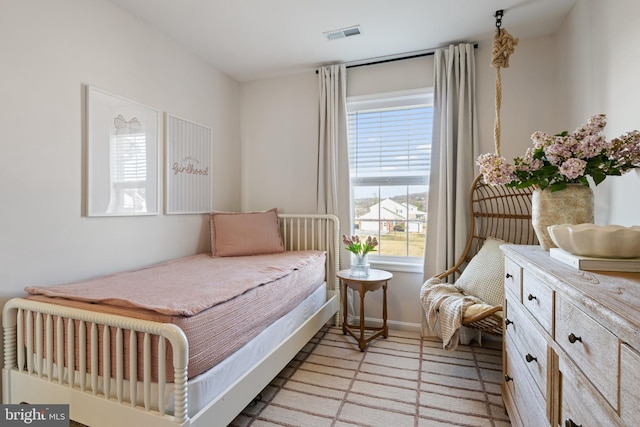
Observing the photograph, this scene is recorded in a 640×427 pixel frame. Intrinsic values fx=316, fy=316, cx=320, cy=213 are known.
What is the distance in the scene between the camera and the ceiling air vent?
2408 millimetres

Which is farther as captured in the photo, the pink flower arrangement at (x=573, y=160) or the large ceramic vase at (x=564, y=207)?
the large ceramic vase at (x=564, y=207)

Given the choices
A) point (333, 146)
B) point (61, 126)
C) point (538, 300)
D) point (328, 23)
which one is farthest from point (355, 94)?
point (538, 300)

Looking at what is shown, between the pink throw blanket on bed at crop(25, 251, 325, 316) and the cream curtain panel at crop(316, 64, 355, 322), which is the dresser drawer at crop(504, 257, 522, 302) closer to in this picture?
the pink throw blanket on bed at crop(25, 251, 325, 316)

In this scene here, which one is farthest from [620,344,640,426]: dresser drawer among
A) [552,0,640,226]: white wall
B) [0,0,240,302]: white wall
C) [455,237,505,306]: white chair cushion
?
[0,0,240,302]: white wall

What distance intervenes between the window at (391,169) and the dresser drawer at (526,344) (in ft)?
4.68

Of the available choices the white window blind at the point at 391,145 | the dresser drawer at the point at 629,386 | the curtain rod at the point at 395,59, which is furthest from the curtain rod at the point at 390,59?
the dresser drawer at the point at 629,386

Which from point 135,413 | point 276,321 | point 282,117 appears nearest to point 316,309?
point 276,321

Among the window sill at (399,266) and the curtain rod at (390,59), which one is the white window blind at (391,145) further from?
the window sill at (399,266)

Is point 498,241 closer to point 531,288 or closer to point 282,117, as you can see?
point 531,288

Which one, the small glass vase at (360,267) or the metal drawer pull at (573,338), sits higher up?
the metal drawer pull at (573,338)

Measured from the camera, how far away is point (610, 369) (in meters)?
0.65

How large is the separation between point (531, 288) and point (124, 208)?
92.7 inches

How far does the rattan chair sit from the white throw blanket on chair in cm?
25

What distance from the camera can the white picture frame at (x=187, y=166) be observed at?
2523 millimetres
